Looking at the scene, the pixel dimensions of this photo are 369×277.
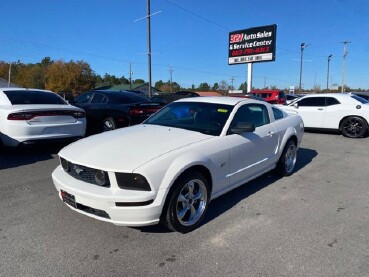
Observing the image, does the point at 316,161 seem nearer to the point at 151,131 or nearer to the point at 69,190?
the point at 151,131

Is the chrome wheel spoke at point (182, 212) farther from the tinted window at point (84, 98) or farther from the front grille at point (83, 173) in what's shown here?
the tinted window at point (84, 98)

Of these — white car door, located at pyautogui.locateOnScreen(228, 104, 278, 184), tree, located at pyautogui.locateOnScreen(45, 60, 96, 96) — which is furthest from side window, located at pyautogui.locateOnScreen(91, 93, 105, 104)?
tree, located at pyautogui.locateOnScreen(45, 60, 96, 96)

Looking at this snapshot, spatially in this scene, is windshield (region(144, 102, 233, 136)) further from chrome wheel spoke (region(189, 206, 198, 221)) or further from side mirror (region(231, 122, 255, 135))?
chrome wheel spoke (region(189, 206, 198, 221))

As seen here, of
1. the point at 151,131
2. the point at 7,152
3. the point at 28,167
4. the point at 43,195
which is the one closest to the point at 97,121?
the point at 7,152

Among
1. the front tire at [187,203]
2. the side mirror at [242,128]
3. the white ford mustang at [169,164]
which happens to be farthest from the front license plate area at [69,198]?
the side mirror at [242,128]

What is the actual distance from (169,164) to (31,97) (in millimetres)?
5058

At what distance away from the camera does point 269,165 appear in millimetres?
5113

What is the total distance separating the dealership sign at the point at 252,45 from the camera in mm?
24438

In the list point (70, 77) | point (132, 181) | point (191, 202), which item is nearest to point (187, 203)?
point (191, 202)

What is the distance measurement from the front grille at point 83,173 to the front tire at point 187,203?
68 centimetres

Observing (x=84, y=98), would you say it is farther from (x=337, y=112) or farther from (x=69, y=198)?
(x=337, y=112)

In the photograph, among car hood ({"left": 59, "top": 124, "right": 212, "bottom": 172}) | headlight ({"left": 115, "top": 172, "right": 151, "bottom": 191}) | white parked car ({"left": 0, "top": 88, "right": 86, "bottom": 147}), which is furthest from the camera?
white parked car ({"left": 0, "top": 88, "right": 86, "bottom": 147})

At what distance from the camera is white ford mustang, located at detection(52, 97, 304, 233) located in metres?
3.08

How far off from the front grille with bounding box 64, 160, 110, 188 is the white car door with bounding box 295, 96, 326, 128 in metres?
9.60
